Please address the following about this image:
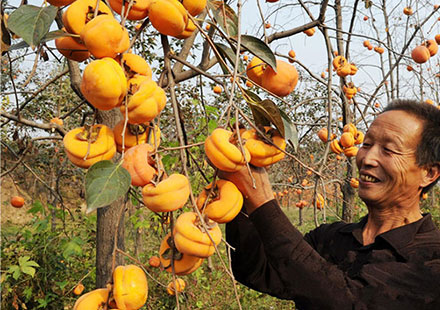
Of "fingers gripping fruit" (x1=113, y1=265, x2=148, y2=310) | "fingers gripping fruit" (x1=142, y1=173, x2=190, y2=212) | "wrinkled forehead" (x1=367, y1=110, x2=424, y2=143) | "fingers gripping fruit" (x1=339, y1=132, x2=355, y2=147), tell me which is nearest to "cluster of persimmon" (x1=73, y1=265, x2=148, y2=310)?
"fingers gripping fruit" (x1=113, y1=265, x2=148, y2=310)

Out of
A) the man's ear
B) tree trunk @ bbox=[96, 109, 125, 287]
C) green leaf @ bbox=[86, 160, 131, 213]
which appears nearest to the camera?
green leaf @ bbox=[86, 160, 131, 213]

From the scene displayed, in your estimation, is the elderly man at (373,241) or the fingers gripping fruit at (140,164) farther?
the elderly man at (373,241)

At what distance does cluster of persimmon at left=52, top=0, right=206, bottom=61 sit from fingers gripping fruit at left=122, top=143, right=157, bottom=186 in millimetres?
164

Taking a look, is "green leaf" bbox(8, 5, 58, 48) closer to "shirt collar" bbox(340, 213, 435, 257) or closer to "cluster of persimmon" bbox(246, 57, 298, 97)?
"cluster of persimmon" bbox(246, 57, 298, 97)

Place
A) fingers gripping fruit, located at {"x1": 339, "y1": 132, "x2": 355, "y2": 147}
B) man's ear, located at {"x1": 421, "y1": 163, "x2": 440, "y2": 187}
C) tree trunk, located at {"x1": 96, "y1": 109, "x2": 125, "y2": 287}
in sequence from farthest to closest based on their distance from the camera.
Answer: fingers gripping fruit, located at {"x1": 339, "y1": 132, "x2": 355, "y2": 147}, tree trunk, located at {"x1": 96, "y1": 109, "x2": 125, "y2": 287}, man's ear, located at {"x1": 421, "y1": 163, "x2": 440, "y2": 187}

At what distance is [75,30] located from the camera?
698mm

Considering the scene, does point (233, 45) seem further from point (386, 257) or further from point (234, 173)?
point (386, 257)

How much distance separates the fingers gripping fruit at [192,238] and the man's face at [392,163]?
76cm

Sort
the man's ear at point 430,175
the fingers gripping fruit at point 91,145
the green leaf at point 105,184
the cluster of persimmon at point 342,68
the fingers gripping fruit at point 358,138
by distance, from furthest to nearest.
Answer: the cluster of persimmon at point 342,68
the fingers gripping fruit at point 358,138
the man's ear at point 430,175
the fingers gripping fruit at point 91,145
the green leaf at point 105,184

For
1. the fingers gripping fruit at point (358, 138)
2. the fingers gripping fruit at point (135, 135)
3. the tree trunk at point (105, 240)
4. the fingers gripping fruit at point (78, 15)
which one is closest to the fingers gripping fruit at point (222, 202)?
the fingers gripping fruit at point (135, 135)

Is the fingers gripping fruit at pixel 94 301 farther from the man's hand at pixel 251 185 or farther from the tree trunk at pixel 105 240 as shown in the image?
the tree trunk at pixel 105 240

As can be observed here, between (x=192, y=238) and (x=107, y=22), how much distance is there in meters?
0.36

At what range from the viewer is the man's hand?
0.80m

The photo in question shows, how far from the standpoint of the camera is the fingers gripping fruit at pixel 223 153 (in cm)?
70
